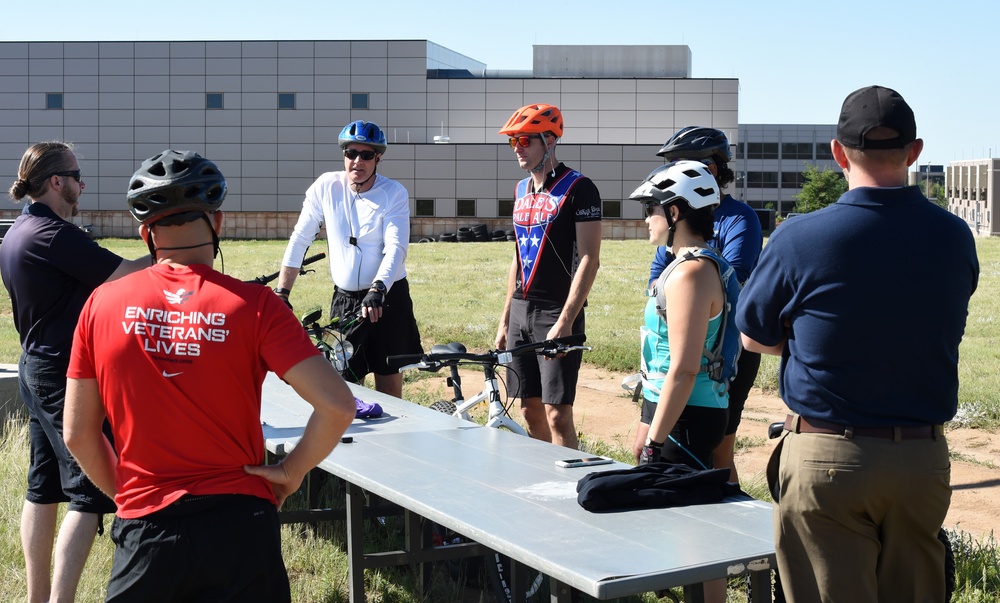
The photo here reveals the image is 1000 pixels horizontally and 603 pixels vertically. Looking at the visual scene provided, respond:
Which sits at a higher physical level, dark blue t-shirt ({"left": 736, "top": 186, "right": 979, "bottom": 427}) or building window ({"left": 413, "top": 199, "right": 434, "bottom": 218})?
building window ({"left": 413, "top": 199, "right": 434, "bottom": 218})

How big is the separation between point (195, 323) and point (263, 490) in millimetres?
523

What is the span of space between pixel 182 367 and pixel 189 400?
0.31 ft

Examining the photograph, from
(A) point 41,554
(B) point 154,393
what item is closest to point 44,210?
(A) point 41,554

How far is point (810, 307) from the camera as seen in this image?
3064mm

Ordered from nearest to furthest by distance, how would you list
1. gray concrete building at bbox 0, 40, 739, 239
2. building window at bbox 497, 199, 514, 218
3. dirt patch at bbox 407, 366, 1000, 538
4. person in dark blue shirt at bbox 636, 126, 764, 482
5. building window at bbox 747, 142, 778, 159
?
person in dark blue shirt at bbox 636, 126, 764, 482 < dirt patch at bbox 407, 366, 1000, 538 < building window at bbox 497, 199, 514, 218 < gray concrete building at bbox 0, 40, 739, 239 < building window at bbox 747, 142, 778, 159

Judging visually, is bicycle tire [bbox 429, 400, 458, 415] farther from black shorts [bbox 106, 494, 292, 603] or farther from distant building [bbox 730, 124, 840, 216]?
distant building [bbox 730, 124, 840, 216]

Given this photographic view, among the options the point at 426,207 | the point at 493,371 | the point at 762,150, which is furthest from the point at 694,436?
the point at 762,150

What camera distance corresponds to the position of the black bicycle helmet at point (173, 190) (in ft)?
9.76

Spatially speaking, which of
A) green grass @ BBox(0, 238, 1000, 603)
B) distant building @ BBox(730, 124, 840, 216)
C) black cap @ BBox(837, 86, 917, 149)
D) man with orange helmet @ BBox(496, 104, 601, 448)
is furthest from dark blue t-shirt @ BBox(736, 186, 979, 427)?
distant building @ BBox(730, 124, 840, 216)

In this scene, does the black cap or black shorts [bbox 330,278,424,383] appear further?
black shorts [bbox 330,278,424,383]

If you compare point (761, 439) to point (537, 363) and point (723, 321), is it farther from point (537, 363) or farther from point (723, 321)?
point (723, 321)

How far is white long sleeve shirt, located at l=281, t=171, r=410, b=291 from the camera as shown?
7098mm

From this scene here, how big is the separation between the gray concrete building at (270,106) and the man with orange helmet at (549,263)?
49.5m

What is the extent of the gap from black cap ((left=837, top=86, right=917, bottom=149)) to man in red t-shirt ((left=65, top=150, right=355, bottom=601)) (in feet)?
5.32
